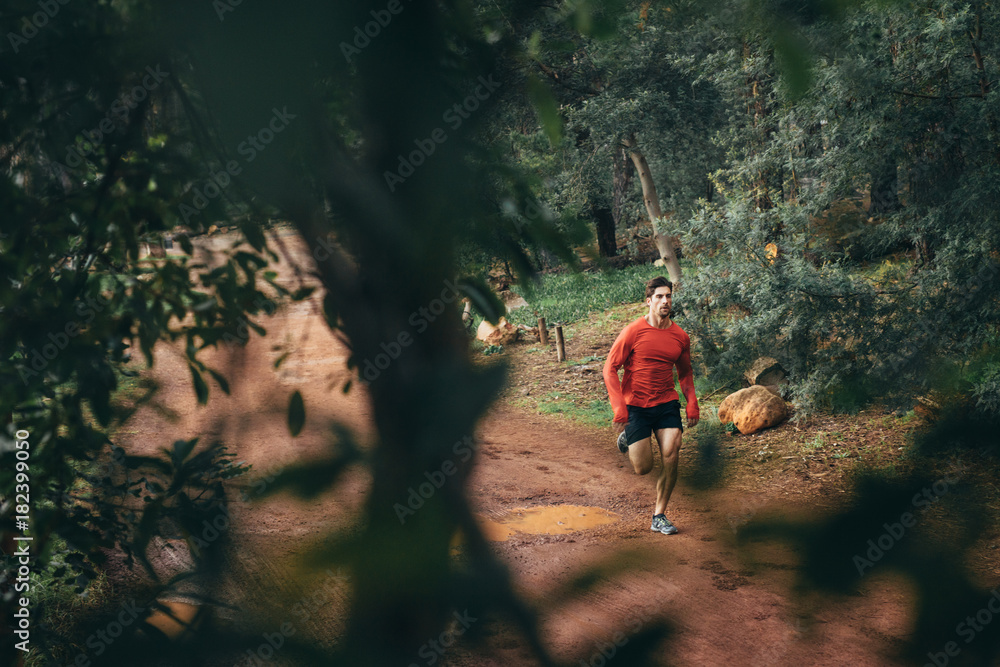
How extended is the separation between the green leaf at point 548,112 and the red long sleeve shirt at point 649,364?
4657mm

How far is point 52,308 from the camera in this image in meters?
1.04

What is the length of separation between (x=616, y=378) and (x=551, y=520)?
1.88 metres

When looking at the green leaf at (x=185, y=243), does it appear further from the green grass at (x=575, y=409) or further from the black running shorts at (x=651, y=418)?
the green grass at (x=575, y=409)

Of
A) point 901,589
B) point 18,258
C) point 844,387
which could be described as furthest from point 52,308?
point 844,387

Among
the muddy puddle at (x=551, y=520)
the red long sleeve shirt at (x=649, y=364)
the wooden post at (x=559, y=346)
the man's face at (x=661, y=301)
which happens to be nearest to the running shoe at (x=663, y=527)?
the red long sleeve shirt at (x=649, y=364)

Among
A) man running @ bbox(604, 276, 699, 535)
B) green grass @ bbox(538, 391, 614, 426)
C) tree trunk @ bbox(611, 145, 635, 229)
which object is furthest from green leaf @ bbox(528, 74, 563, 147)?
tree trunk @ bbox(611, 145, 635, 229)

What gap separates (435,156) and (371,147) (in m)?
0.06

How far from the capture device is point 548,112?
1.05 metres

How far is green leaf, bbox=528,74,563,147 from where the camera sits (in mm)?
1024

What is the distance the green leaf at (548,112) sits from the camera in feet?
3.36

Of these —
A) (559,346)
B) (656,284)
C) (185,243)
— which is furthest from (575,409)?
(185,243)

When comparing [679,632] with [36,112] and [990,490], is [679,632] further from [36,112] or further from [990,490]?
[36,112]

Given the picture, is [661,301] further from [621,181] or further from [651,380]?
[621,181]

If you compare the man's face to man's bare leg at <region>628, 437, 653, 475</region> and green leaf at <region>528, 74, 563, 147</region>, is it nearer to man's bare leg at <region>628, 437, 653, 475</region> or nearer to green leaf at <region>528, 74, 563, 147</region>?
man's bare leg at <region>628, 437, 653, 475</region>
